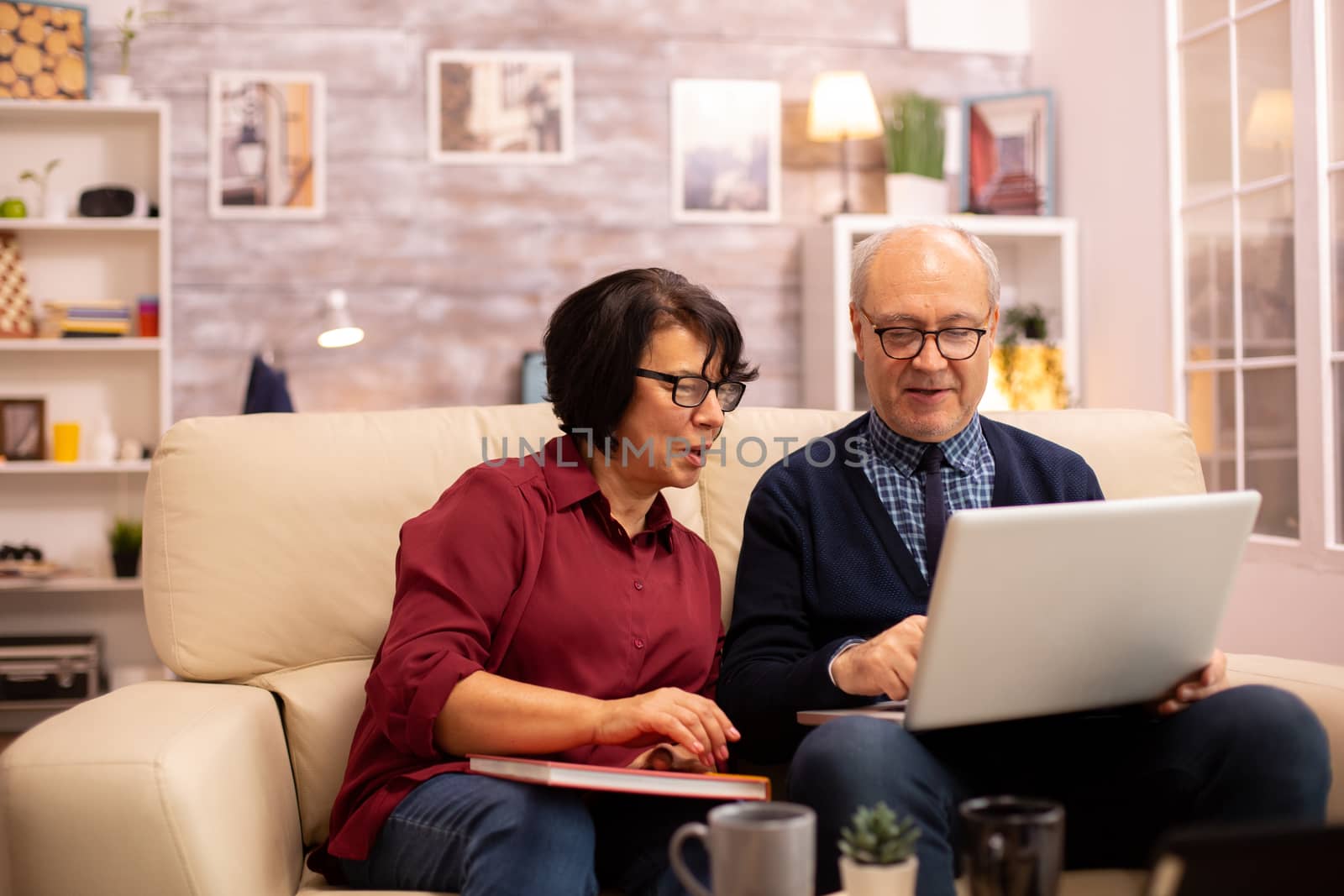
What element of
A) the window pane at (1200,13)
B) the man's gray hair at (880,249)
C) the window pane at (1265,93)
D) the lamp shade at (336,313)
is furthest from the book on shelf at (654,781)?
the window pane at (1200,13)

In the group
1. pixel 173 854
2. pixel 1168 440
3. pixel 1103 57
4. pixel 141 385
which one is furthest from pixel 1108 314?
pixel 173 854

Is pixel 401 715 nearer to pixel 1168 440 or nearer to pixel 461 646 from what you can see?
pixel 461 646

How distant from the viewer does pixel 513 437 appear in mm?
1934

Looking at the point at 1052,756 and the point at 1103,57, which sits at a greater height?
the point at 1103,57

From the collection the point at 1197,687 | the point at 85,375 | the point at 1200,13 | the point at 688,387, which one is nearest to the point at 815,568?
the point at 688,387

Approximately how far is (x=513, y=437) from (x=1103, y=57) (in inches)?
121

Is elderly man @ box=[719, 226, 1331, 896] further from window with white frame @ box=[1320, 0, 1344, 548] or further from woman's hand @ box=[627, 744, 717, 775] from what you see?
window with white frame @ box=[1320, 0, 1344, 548]

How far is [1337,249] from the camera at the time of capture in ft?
9.94

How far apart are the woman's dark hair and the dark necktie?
0.34m

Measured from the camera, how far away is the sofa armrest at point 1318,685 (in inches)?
60.0

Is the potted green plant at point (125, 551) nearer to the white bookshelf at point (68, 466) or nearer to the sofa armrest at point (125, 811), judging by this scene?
the white bookshelf at point (68, 466)

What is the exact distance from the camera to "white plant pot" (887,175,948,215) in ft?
14.3

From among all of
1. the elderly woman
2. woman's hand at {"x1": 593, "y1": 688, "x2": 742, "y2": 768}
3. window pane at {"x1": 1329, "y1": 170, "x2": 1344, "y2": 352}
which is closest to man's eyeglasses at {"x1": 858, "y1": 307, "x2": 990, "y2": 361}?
the elderly woman

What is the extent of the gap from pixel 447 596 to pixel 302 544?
0.44 meters
